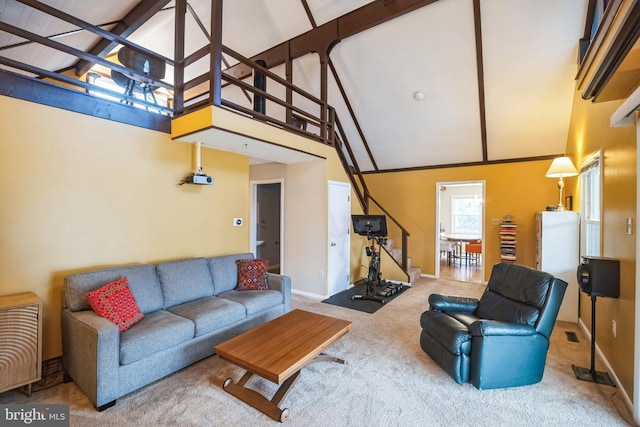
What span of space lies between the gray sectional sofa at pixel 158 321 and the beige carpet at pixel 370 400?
0.16 metres

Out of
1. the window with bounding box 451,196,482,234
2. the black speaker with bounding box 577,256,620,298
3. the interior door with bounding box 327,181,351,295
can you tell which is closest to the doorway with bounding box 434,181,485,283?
the window with bounding box 451,196,482,234

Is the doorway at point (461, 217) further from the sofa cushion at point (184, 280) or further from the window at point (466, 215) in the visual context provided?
the sofa cushion at point (184, 280)

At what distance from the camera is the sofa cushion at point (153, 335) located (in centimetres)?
223

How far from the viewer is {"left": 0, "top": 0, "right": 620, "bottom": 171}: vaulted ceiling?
3.63m

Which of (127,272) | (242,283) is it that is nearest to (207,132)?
(127,272)

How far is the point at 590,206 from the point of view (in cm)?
383

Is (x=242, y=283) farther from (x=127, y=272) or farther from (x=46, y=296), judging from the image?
(x=46, y=296)

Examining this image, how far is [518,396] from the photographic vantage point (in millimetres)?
2303

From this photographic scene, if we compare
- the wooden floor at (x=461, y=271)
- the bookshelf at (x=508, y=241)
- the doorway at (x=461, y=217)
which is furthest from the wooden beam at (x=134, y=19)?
the doorway at (x=461, y=217)

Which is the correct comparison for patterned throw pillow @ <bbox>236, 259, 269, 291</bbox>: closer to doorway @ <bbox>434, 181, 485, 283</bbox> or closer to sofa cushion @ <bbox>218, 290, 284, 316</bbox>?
sofa cushion @ <bbox>218, 290, 284, 316</bbox>

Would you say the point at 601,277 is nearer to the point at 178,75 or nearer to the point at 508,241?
the point at 508,241

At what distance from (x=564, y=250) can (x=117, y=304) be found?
204 inches

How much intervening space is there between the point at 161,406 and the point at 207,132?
2.53 meters

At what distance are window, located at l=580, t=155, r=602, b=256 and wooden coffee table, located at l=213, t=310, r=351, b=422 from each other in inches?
128
